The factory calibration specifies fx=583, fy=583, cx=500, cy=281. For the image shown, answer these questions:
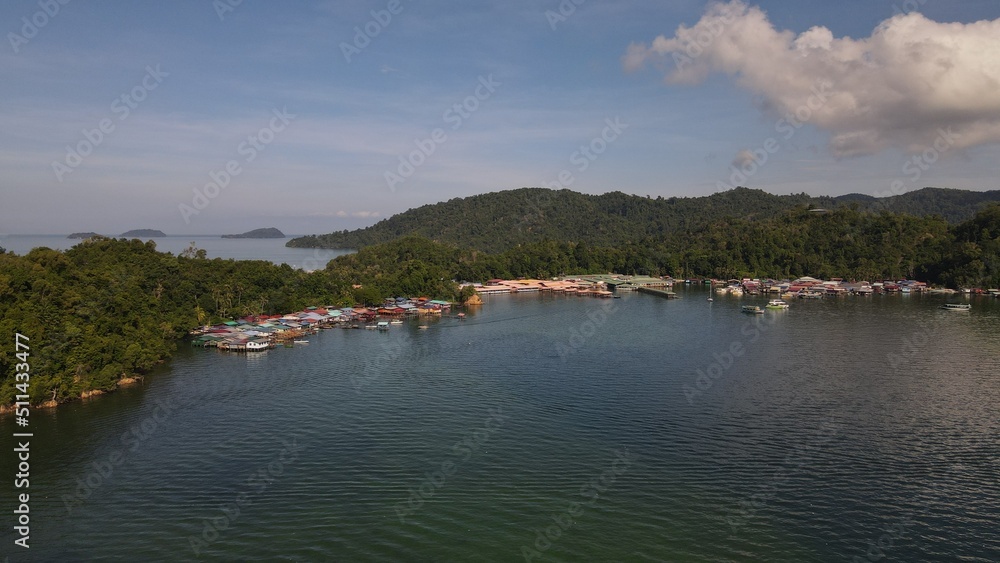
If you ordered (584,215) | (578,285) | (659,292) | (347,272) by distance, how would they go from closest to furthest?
(347,272) < (659,292) < (578,285) < (584,215)

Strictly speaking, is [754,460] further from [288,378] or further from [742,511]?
[288,378]

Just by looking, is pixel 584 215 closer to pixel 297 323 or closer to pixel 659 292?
pixel 659 292

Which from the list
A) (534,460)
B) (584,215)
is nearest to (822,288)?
(534,460)

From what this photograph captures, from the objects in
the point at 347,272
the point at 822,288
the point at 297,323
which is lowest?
the point at 297,323

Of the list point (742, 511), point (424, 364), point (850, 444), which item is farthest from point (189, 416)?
point (850, 444)

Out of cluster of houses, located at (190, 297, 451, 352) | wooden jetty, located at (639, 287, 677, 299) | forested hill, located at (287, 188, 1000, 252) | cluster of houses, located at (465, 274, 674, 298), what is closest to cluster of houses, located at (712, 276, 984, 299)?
wooden jetty, located at (639, 287, 677, 299)

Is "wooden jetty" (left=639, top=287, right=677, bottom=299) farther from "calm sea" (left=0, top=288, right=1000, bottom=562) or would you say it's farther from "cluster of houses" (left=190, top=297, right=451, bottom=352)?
"calm sea" (left=0, top=288, right=1000, bottom=562)

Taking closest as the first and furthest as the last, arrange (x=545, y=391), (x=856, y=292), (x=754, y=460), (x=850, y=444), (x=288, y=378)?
1. (x=754, y=460)
2. (x=850, y=444)
3. (x=545, y=391)
4. (x=288, y=378)
5. (x=856, y=292)
